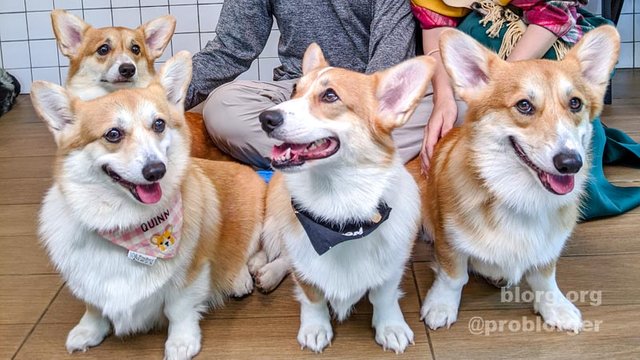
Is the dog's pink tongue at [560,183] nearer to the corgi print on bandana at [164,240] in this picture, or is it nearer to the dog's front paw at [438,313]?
the dog's front paw at [438,313]

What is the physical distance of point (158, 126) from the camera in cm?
138

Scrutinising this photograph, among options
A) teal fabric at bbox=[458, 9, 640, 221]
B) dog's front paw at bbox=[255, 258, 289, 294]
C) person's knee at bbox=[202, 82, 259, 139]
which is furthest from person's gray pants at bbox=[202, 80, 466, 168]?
dog's front paw at bbox=[255, 258, 289, 294]

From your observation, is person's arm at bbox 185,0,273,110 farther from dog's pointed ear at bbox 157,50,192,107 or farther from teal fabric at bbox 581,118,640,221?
teal fabric at bbox 581,118,640,221

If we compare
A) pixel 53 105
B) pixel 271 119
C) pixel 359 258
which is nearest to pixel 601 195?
pixel 359 258

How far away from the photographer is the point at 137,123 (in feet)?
4.39

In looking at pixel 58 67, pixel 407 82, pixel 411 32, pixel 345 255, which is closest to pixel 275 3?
pixel 411 32

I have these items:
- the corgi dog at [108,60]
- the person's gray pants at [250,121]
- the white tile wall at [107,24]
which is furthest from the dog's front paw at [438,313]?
the white tile wall at [107,24]

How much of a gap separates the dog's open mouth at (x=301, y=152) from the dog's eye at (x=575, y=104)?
1.71ft

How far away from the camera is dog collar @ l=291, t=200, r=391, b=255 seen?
1329mm

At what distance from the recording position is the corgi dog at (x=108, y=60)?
2281mm

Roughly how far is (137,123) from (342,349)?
0.68 meters

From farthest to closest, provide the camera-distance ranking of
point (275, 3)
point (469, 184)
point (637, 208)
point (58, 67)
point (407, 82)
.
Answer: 1. point (58, 67)
2. point (275, 3)
3. point (637, 208)
4. point (469, 184)
5. point (407, 82)

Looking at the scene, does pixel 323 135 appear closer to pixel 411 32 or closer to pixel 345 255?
pixel 345 255

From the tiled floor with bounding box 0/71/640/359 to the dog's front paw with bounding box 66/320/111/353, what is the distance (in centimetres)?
2
